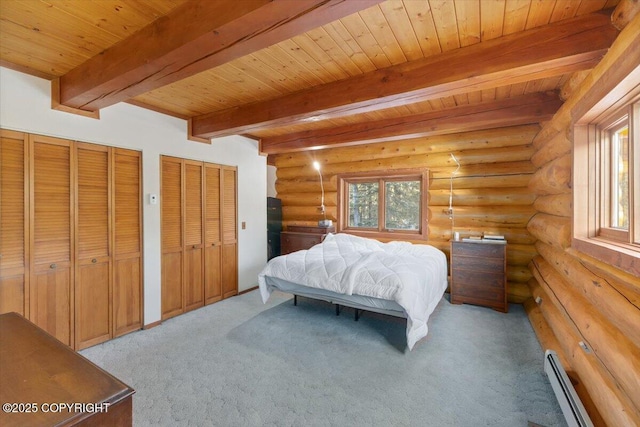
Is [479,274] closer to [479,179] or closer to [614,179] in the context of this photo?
[479,179]

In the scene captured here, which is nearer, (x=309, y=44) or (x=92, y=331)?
(x=309, y=44)

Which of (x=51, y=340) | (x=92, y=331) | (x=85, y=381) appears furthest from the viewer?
(x=92, y=331)

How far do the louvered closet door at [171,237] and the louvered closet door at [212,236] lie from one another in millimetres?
370

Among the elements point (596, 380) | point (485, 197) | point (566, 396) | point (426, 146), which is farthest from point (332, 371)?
point (426, 146)

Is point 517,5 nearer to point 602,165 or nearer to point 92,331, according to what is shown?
point 602,165

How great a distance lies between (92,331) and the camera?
9.45 feet

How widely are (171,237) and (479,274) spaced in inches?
155

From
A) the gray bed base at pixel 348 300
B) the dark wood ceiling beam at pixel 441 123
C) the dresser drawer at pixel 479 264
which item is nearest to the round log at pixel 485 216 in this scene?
the dresser drawer at pixel 479 264

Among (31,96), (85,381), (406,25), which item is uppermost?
(406,25)

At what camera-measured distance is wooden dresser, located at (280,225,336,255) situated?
16.2 ft

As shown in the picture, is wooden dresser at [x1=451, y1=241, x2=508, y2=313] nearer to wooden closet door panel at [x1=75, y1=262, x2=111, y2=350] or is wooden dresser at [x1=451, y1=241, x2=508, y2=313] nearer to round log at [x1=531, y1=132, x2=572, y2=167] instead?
round log at [x1=531, y1=132, x2=572, y2=167]

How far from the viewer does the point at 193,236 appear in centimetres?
383

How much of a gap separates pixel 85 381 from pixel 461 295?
157 inches

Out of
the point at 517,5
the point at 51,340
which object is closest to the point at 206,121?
the point at 51,340
